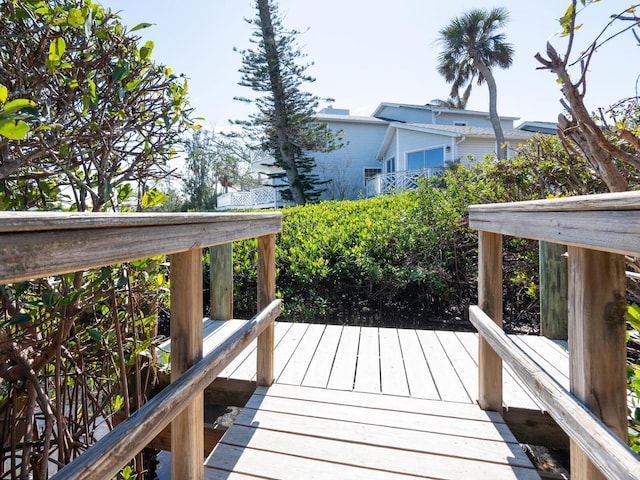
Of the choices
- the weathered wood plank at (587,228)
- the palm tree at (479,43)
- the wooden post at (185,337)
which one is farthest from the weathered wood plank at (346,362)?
the palm tree at (479,43)

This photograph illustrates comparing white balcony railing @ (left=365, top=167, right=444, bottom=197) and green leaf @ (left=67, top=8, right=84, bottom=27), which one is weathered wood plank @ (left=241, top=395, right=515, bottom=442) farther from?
white balcony railing @ (left=365, top=167, right=444, bottom=197)

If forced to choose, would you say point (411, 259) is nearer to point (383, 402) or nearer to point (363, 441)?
point (383, 402)

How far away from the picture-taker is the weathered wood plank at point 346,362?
8.57 ft

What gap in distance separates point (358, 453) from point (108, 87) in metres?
2.18

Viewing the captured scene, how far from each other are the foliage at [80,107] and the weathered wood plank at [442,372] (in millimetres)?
2261

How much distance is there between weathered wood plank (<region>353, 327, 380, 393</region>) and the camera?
8.46 feet

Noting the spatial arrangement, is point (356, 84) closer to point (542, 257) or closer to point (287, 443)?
point (542, 257)

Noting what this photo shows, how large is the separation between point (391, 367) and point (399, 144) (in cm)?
1736

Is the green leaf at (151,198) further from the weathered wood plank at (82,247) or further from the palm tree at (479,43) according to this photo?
the palm tree at (479,43)

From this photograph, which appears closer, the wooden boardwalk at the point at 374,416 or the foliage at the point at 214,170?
the wooden boardwalk at the point at 374,416

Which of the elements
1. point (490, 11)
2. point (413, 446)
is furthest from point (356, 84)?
point (413, 446)

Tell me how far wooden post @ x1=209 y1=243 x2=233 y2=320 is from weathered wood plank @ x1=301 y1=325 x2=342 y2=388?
1098mm

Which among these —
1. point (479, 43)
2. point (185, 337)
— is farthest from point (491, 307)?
point (479, 43)

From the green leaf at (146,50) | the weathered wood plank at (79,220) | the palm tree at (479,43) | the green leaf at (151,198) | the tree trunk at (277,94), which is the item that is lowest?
the weathered wood plank at (79,220)
